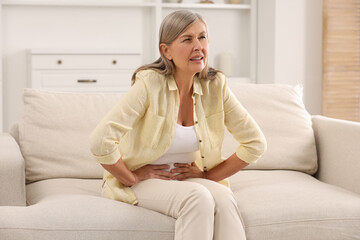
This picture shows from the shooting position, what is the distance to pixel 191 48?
1.87 m

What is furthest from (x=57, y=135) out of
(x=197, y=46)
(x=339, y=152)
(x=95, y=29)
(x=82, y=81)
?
(x=95, y=29)

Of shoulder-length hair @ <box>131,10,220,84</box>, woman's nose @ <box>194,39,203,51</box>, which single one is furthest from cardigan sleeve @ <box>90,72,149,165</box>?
woman's nose @ <box>194,39,203,51</box>

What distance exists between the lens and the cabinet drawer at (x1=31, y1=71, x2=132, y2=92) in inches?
177

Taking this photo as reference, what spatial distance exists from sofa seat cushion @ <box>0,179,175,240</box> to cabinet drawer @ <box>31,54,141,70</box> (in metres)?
2.82

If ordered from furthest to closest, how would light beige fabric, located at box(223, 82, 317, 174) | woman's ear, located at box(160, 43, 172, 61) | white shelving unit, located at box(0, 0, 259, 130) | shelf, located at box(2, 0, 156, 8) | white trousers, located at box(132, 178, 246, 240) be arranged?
white shelving unit, located at box(0, 0, 259, 130) < shelf, located at box(2, 0, 156, 8) < light beige fabric, located at box(223, 82, 317, 174) < woman's ear, located at box(160, 43, 172, 61) < white trousers, located at box(132, 178, 246, 240)

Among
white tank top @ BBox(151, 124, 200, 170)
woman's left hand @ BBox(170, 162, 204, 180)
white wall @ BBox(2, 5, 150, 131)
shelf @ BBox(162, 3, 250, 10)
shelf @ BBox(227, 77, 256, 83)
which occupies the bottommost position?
woman's left hand @ BBox(170, 162, 204, 180)

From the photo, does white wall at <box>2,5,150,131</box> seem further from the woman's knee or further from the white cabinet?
the woman's knee

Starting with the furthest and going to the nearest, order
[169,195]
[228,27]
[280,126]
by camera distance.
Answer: [228,27], [280,126], [169,195]

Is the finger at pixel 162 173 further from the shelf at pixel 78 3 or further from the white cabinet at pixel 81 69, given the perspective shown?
the shelf at pixel 78 3

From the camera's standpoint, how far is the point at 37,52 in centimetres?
448

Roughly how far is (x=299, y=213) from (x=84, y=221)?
72 centimetres

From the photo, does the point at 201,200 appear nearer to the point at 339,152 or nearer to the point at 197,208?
the point at 197,208

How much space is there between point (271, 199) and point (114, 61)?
9.47 feet

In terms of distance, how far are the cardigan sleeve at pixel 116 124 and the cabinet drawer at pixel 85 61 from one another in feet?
8.99
